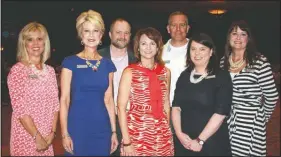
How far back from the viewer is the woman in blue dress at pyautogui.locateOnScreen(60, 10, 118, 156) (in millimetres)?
2791

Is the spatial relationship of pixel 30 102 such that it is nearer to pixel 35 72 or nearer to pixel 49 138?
pixel 35 72

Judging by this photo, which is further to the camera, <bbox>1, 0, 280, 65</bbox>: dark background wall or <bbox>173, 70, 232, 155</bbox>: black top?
<bbox>1, 0, 280, 65</bbox>: dark background wall

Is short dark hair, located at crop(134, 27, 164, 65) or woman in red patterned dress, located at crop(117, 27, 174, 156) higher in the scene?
short dark hair, located at crop(134, 27, 164, 65)

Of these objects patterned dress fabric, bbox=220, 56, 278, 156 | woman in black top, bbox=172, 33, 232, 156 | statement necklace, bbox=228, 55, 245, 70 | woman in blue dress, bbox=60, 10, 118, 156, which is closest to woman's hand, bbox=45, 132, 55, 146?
woman in blue dress, bbox=60, 10, 118, 156

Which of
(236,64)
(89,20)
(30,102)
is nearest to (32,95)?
(30,102)

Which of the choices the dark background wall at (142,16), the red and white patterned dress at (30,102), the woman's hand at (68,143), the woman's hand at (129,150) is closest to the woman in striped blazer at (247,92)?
the woman's hand at (129,150)

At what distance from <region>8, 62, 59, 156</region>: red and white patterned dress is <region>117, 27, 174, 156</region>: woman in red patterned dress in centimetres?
65

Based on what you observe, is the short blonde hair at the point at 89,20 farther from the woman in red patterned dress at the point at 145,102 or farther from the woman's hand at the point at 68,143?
the woman's hand at the point at 68,143

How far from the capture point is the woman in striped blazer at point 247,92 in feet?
9.88

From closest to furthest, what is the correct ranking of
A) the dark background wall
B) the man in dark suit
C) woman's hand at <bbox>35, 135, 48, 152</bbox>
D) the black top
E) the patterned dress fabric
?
the black top → woman's hand at <bbox>35, 135, 48, 152</bbox> → the patterned dress fabric → the man in dark suit → the dark background wall

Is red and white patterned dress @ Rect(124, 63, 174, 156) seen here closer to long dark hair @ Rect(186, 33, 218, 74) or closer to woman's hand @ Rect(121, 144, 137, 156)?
woman's hand @ Rect(121, 144, 137, 156)

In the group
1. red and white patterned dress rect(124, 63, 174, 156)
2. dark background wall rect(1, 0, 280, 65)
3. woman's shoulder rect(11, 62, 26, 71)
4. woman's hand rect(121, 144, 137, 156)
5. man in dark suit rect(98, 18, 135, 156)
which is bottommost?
woman's hand rect(121, 144, 137, 156)

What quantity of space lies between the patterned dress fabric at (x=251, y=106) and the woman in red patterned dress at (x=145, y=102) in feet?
2.17

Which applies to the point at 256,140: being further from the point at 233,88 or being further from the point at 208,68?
the point at 208,68
